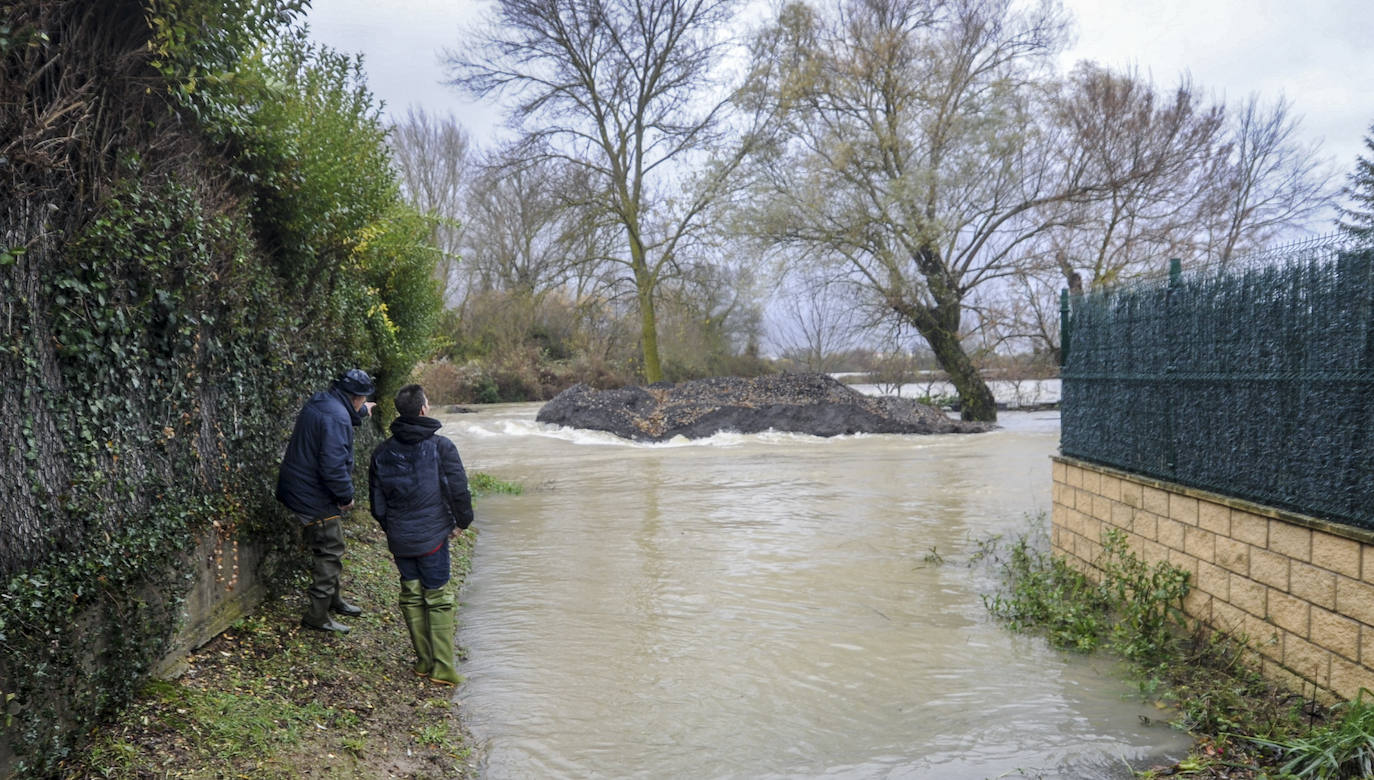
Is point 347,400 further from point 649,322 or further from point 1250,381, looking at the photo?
point 649,322

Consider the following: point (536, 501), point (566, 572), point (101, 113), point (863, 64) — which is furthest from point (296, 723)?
point (863, 64)

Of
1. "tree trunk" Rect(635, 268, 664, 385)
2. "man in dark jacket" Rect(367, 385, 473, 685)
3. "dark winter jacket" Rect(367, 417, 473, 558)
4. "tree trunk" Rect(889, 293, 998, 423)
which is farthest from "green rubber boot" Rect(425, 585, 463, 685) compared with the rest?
"tree trunk" Rect(635, 268, 664, 385)

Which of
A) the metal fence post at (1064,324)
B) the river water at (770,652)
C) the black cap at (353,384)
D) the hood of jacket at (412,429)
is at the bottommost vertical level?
the river water at (770,652)

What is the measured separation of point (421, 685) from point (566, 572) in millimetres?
3300

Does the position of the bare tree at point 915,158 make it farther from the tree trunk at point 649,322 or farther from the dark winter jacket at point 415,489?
the dark winter jacket at point 415,489

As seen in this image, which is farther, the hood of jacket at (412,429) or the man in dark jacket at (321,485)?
the man in dark jacket at (321,485)

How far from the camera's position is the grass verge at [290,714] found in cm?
387

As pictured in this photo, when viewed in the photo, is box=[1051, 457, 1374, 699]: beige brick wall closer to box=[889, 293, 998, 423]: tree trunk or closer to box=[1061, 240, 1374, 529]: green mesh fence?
box=[1061, 240, 1374, 529]: green mesh fence

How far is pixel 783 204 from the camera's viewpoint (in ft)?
83.5

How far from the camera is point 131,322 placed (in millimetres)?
4438

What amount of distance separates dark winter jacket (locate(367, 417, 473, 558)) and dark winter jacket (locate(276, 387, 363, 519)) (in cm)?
31

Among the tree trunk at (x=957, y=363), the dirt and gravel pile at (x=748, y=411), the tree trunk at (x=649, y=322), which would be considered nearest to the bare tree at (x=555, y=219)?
the tree trunk at (x=649, y=322)

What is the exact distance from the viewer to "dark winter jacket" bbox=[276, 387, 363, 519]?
5.98 meters

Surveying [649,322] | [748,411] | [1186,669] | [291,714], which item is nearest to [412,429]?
[291,714]
